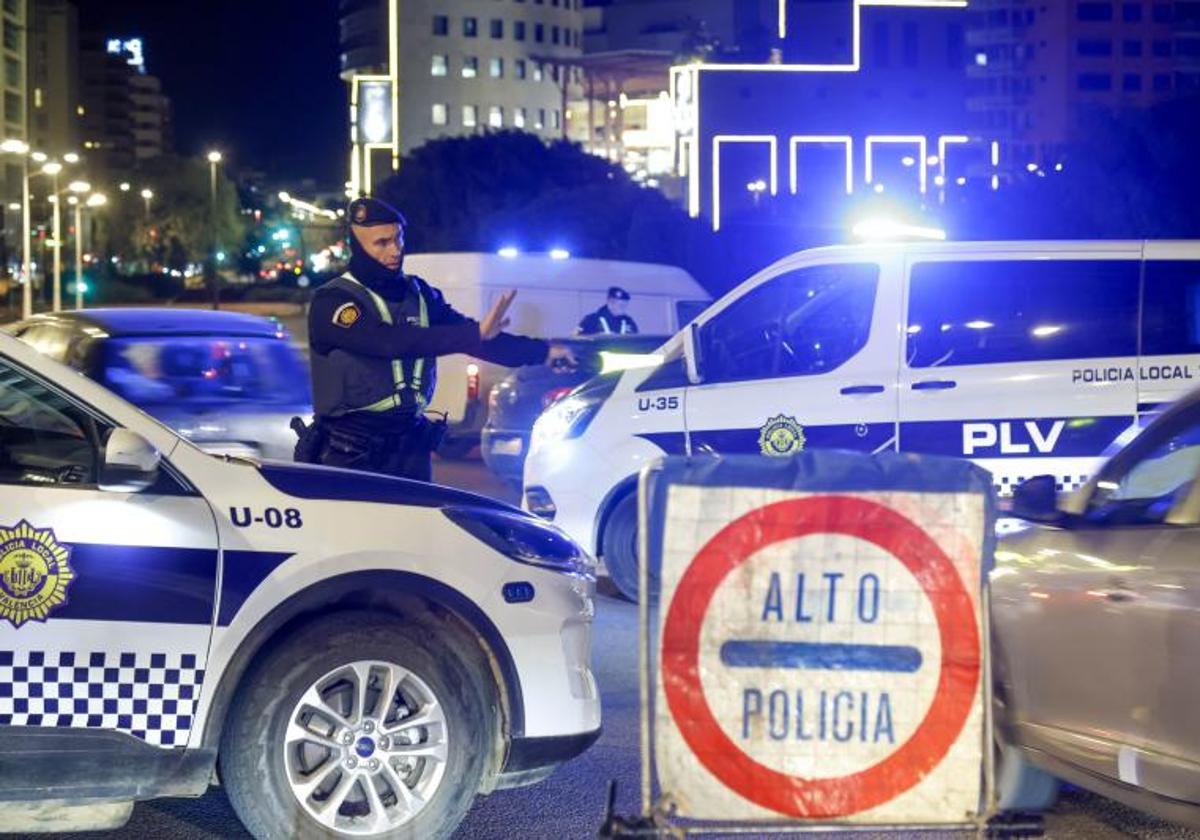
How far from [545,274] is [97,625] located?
55.8ft

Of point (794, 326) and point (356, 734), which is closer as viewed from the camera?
point (356, 734)

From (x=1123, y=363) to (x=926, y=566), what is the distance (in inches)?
220

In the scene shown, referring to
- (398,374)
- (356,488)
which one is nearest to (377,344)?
(398,374)

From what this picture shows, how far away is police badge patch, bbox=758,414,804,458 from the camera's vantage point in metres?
9.84

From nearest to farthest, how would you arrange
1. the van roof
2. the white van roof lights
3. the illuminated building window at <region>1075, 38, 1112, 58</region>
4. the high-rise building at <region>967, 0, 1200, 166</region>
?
1. the white van roof lights
2. the van roof
3. the high-rise building at <region>967, 0, 1200, 166</region>
4. the illuminated building window at <region>1075, 38, 1112, 58</region>

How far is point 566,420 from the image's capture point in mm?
10891

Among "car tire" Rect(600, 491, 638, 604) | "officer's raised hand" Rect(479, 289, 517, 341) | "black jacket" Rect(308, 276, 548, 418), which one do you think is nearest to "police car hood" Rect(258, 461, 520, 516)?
"black jacket" Rect(308, 276, 548, 418)

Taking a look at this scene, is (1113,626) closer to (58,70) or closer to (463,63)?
(463,63)

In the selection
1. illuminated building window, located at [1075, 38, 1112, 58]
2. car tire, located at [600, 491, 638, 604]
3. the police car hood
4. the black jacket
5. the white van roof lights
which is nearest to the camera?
the police car hood

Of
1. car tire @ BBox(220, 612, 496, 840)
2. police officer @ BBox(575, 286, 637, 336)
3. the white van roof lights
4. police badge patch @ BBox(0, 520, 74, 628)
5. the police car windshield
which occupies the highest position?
the white van roof lights

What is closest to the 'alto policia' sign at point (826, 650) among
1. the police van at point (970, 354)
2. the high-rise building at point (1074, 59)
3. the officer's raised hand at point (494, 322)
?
the officer's raised hand at point (494, 322)

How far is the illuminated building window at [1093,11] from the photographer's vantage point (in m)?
155

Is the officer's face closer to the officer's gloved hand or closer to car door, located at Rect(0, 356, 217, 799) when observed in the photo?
car door, located at Rect(0, 356, 217, 799)

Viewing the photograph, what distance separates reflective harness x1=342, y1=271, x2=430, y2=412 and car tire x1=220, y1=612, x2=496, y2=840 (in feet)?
6.33
